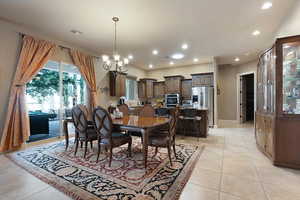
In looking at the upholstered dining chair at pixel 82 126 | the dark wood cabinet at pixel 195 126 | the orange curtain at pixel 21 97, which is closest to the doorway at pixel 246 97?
the dark wood cabinet at pixel 195 126

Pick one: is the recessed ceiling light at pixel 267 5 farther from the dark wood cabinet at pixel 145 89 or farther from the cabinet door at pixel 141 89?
the cabinet door at pixel 141 89

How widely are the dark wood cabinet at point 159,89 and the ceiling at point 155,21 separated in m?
3.03

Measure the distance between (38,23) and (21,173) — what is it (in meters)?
3.17

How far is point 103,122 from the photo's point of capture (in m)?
2.51

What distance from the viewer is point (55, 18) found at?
3.03 meters

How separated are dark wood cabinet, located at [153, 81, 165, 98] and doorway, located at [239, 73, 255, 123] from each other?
3.85m

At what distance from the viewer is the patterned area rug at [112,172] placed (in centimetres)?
179

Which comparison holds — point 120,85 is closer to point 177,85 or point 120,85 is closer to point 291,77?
point 177,85

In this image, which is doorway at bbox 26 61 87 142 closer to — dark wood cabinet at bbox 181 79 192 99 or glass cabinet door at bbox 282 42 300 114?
dark wood cabinet at bbox 181 79 192 99

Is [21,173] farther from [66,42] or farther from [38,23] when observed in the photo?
[66,42]

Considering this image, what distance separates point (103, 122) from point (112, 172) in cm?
84

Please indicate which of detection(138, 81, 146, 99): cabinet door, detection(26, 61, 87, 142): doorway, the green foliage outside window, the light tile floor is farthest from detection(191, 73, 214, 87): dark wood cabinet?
detection(26, 61, 87, 142): doorway

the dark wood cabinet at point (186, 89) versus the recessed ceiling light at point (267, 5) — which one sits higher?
the recessed ceiling light at point (267, 5)

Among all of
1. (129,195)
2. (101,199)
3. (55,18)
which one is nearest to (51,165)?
(101,199)
